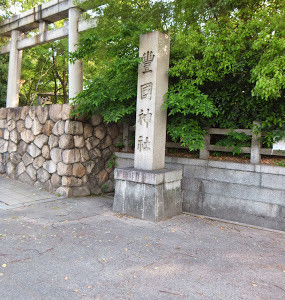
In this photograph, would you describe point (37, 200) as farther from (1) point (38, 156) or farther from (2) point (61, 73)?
(2) point (61, 73)

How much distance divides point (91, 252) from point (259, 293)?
6.97ft

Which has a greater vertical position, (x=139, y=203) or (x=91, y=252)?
(x=139, y=203)

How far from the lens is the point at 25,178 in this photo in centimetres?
Result: 848

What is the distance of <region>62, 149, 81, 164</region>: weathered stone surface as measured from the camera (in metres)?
7.10

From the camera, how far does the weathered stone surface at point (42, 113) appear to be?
7.79 meters

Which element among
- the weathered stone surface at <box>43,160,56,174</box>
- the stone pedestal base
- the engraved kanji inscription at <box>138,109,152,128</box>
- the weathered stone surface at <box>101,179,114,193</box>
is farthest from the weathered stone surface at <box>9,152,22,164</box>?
the engraved kanji inscription at <box>138,109,152,128</box>

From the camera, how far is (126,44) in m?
6.32

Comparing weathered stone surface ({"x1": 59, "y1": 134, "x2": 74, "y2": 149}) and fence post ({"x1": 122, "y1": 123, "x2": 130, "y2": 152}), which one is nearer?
weathered stone surface ({"x1": 59, "y1": 134, "x2": 74, "y2": 149})

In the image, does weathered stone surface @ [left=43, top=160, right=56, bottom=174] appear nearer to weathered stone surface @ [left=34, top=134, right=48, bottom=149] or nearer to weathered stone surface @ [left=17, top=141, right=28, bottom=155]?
weathered stone surface @ [left=34, top=134, right=48, bottom=149]

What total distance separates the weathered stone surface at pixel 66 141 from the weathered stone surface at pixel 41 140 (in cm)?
82

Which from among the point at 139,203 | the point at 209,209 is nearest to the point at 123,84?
the point at 139,203

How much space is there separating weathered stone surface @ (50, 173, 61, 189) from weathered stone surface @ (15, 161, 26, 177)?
1501 mm

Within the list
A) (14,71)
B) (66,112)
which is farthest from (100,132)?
(14,71)

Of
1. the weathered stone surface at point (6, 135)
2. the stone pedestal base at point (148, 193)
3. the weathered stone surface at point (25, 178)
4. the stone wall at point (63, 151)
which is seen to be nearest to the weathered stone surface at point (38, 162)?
the stone wall at point (63, 151)
